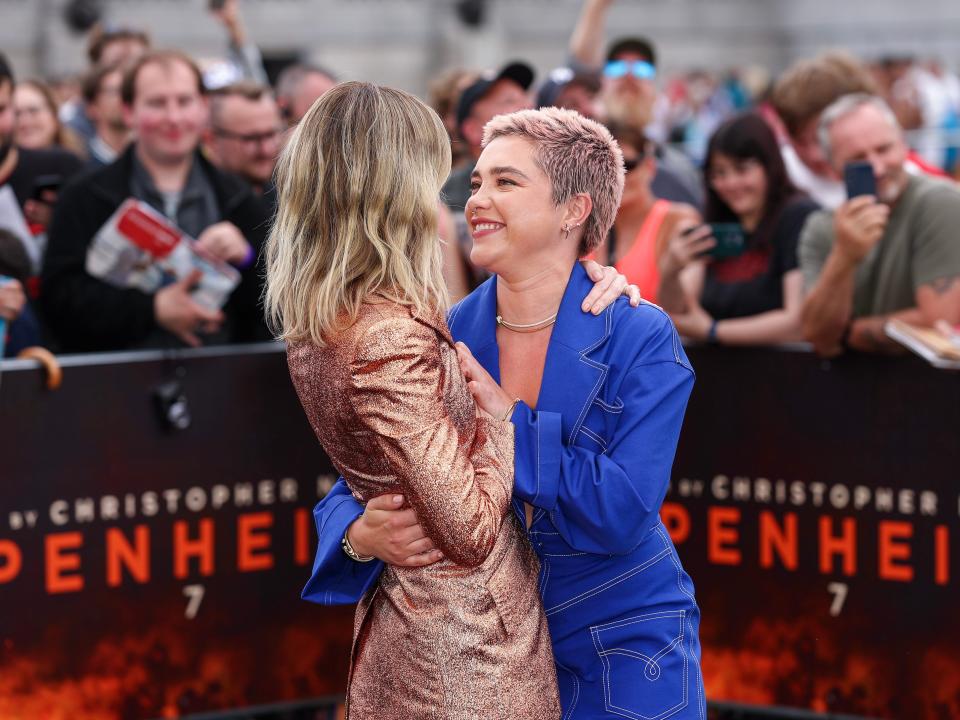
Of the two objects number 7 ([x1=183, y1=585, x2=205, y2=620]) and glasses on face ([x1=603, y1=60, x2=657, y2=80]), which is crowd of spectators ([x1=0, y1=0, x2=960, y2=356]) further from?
number 7 ([x1=183, y1=585, x2=205, y2=620])

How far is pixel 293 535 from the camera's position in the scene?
199 inches

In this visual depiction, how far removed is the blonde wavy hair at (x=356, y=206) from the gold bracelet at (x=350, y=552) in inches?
18.6

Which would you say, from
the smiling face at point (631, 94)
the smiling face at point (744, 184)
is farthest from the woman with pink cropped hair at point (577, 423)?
the smiling face at point (631, 94)

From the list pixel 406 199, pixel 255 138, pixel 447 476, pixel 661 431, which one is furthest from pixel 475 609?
pixel 255 138

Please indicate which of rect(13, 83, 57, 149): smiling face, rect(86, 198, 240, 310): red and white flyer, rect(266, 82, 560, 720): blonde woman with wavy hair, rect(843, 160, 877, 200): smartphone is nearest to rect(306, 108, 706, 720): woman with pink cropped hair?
rect(266, 82, 560, 720): blonde woman with wavy hair

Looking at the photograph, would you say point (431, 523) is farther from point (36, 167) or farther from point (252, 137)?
point (36, 167)

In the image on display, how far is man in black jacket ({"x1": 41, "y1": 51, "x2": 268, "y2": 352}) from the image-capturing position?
5.02 meters

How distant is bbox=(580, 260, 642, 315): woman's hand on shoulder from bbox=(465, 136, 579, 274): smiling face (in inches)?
5.5

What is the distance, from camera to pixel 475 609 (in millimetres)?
2779

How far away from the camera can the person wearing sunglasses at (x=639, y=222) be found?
206 inches

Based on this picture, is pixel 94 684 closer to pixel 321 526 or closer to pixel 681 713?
pixel 321 526

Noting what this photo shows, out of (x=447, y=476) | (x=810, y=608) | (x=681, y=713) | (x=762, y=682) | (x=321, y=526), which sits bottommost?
(x=762, y=682)

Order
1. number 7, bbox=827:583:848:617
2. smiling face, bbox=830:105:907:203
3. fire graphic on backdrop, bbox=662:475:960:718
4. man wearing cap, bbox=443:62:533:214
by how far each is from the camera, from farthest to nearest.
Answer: man wearing cap, bbox=443:62:533:214 → smiling face, bbox=830:105:907:203 → number 7, bbox=827:583:848:617 → fire graphic on backdrop, bbox=662:475:960:718

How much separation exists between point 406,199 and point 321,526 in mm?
800
